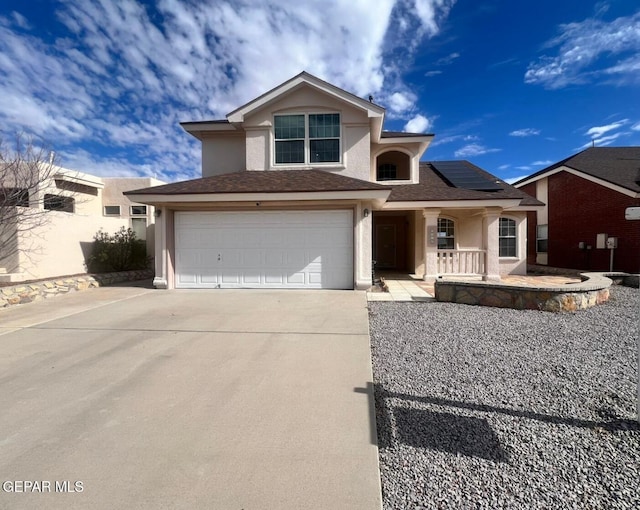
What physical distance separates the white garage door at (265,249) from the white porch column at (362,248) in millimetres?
251

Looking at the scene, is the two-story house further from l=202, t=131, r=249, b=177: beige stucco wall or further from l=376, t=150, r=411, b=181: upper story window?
l=376, t=150, r=411, b=181: upper story window

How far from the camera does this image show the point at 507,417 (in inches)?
112

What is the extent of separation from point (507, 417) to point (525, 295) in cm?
500

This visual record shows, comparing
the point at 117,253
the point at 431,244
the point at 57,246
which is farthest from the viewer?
the point at 117,253

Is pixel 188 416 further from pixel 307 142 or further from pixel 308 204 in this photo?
pixel 307 142

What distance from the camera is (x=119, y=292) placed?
30.7ft

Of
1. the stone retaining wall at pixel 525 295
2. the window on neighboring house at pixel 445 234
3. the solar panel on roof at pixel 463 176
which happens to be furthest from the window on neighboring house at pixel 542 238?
the stone retaining wall at pixel 525 295

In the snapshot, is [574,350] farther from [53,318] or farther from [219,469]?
[53,318]

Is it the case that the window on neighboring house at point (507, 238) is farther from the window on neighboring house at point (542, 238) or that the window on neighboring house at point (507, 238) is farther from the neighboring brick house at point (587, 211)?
the window on neighboring house at point (542, 238)

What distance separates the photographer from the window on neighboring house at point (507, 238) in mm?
12914

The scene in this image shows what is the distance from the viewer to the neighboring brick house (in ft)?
40.1

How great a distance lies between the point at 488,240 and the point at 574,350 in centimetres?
683

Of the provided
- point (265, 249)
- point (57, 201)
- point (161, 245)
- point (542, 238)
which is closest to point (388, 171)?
point (265, 249)

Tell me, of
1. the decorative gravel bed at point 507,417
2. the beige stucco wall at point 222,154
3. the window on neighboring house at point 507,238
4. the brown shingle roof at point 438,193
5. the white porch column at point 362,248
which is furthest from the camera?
the window on neighboring house at point 507,238
